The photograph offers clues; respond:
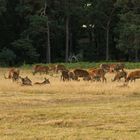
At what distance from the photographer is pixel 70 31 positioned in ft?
232

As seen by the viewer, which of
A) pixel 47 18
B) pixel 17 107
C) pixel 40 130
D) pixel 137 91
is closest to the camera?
pixel 40 130

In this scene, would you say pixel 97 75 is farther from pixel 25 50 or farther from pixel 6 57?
pixel 25 50

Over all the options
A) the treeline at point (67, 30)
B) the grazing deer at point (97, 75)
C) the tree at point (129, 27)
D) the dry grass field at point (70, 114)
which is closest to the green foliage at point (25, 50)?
the treeline at point (67, 30)

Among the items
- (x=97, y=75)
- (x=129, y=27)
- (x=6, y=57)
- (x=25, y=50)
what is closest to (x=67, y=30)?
(x=25, y=50)

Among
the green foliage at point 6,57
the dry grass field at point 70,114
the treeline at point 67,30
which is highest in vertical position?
the treeline at point 67,30

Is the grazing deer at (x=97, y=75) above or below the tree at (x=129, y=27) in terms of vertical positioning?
below

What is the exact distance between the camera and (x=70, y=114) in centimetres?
1566

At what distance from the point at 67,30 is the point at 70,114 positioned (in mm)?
50599

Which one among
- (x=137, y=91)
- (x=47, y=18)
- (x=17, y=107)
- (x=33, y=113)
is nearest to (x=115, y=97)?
(x=137, y=91)

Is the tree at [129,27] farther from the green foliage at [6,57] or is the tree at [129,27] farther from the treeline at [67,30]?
the green foliage at [6,57]

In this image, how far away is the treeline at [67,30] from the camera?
207 ft

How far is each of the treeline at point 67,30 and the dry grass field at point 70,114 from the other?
3784 cm

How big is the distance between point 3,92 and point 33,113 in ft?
27.3

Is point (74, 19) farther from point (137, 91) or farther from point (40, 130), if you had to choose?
point (40, 130)
